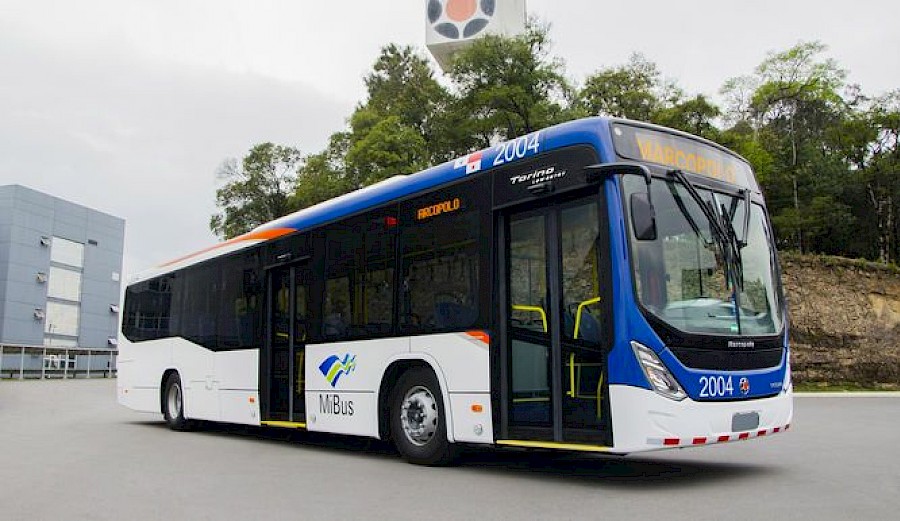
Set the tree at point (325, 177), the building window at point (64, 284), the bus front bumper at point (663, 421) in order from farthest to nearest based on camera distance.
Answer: the building window at point (64, 284) → the tree at point (325, 177) → the bus front bumper at point (663, 421)

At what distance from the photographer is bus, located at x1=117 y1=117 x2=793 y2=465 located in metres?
6.66

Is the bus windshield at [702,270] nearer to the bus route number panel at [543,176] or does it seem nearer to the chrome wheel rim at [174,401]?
the bus route number panel at [543,176]

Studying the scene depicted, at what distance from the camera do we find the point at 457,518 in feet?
19.4

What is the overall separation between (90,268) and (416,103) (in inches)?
1615

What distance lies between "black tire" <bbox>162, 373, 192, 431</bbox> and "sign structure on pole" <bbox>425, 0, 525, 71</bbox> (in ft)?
145

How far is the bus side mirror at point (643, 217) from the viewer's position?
6.60 m

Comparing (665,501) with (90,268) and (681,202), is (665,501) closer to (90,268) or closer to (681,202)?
(681,202)

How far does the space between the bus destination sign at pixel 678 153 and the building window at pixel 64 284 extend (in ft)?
224

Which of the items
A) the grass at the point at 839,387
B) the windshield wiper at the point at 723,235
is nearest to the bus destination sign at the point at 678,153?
the windshield wiper at the point at 723,235

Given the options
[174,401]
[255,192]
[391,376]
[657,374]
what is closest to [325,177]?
[255,192]

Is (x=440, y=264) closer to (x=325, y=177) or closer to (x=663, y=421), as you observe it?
(x=663, y=421)

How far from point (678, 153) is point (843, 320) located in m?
25.6

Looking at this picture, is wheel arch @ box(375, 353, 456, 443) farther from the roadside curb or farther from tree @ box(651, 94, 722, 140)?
tree @ box(651, 94, 722, 140)

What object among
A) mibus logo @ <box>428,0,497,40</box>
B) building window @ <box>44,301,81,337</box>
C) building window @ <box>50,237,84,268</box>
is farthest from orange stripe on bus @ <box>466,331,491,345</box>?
building window @ <box>50,237,84,268</box>
